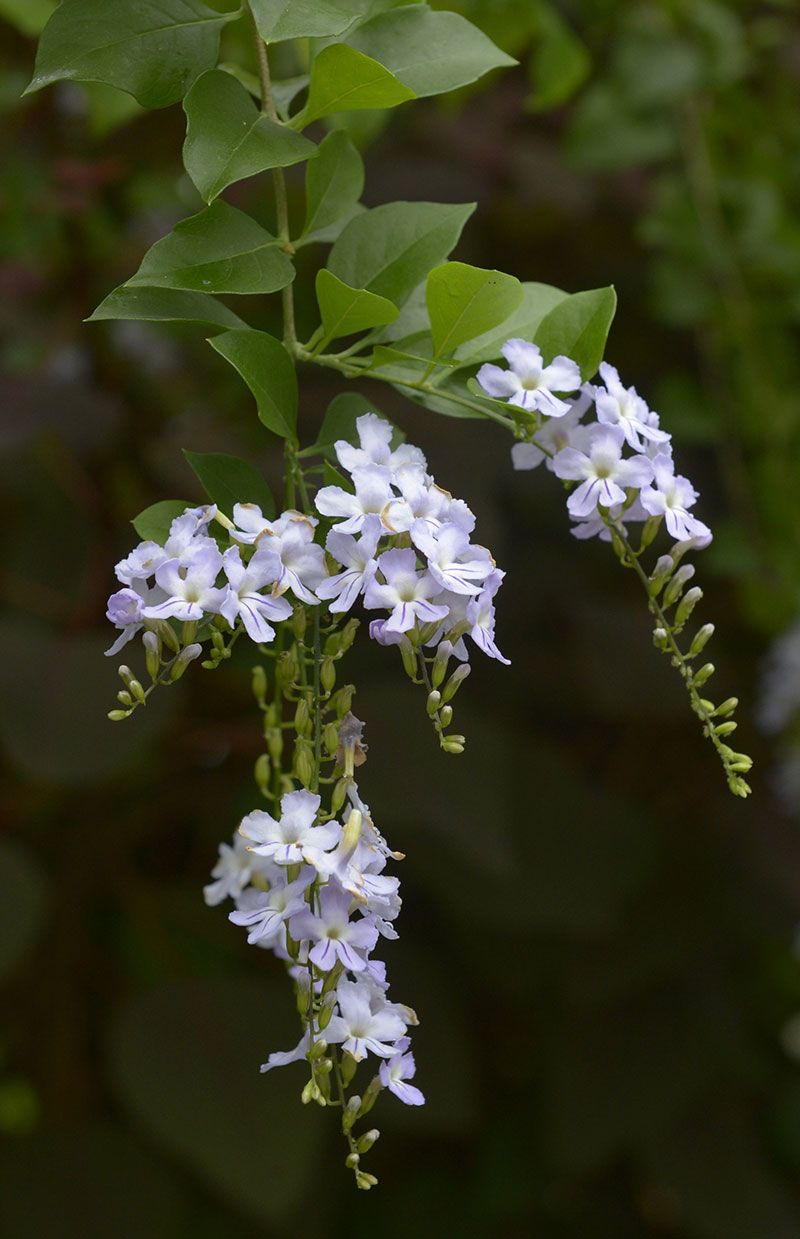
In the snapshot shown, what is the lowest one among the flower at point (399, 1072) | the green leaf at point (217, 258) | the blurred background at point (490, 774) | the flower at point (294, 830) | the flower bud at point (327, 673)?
the blurred background at point (490, 774)

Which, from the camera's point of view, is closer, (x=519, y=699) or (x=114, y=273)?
(x=114, y=273)

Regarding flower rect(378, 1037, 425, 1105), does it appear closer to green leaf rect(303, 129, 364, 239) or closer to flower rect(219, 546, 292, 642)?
flower rect(219, 546, 292, 642)

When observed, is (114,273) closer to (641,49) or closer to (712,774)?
(641,49)

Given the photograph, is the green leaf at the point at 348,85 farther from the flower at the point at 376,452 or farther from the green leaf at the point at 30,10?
the green leaf at the point at 30,10

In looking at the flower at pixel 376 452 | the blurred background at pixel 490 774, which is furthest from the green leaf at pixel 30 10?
the flower at pixel 376 452

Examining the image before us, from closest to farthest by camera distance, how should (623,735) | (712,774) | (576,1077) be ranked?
1. (576,1077)
2. (712,774)
3. (623,735)

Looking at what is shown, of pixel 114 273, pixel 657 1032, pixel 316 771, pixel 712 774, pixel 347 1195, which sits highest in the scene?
pixel 316 771

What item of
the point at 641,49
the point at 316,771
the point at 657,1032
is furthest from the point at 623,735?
the point at 316,771
